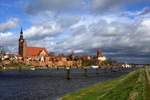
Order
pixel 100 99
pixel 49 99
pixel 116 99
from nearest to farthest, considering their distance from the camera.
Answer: pixel 116 99 → pixel 100 99 → pixel 49 99

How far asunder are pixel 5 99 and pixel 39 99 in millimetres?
6250

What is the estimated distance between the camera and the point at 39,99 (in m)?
67.3

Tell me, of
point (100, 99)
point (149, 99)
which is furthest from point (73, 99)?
point (149, 99)

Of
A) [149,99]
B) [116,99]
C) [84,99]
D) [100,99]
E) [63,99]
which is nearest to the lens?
[149,99]

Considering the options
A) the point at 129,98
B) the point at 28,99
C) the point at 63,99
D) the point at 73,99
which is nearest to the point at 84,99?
the point at 73,99

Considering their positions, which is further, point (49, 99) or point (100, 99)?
point (49, 99)

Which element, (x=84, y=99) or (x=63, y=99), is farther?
(x=63, y=99)

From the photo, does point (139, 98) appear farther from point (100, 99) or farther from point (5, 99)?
point (5, 99)

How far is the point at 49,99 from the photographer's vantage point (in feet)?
218

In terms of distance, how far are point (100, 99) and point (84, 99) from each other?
188 inches

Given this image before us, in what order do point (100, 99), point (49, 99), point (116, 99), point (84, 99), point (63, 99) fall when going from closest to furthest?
point (116, 99)
point (100, 99)
point (84, 99)
point (63, 99)
point (49, 99)

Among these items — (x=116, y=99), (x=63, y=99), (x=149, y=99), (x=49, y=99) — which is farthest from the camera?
(x=49, y=99)

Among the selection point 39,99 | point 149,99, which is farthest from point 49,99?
point 149,99

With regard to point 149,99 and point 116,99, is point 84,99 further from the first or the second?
point 149,99
